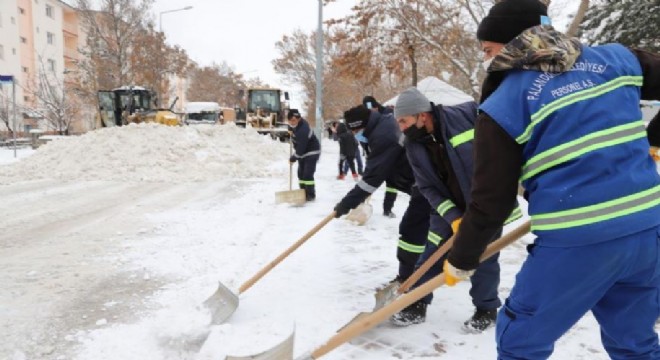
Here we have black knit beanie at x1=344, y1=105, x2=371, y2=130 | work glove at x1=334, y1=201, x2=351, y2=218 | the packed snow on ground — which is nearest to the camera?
the packed snow on ground

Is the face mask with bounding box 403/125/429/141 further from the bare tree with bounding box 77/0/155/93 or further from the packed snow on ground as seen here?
the bare tree with bounding box 77/0/155/93

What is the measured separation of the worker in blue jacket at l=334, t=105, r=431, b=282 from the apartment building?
97.1 feet

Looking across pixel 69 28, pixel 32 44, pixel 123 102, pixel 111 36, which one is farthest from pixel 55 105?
pixel 69 28

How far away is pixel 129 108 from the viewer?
1903 centimetres

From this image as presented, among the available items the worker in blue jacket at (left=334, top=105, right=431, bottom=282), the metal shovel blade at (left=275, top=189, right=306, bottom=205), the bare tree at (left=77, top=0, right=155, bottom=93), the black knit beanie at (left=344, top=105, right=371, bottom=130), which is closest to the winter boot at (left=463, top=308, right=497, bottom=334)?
the worker in blue jacket at (left=334, top=105, right=431, bottom=282)

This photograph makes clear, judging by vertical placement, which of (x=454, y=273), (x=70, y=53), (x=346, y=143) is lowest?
(x=454, y=273)

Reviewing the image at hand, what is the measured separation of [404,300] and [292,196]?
5796 millimetres

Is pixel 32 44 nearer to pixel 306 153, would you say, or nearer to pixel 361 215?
pixel 306 153

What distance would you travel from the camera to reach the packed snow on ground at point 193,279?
9.32ft

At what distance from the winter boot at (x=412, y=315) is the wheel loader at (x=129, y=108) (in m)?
15.9

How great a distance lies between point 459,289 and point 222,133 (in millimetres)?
14077

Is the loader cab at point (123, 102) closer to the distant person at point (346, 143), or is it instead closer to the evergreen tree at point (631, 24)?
the distant person at point (346, 143)

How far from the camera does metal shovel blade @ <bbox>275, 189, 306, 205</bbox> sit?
7.66 m

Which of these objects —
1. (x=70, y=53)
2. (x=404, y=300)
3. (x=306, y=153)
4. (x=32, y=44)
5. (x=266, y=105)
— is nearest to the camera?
(x=404, y=300)
